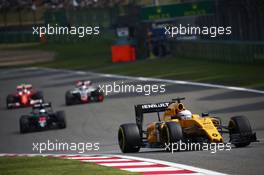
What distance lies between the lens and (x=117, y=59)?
6312cm

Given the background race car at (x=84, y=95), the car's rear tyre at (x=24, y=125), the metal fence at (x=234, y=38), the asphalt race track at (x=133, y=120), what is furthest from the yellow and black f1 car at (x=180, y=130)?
the metal fence at (x=234, y=38)

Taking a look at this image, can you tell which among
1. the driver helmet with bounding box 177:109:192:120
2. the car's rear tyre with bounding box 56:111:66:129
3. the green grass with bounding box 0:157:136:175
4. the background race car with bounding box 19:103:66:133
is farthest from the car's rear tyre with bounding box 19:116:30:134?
the green grass with bounding box 0:157:136:175

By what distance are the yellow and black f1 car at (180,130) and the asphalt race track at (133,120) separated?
295mm

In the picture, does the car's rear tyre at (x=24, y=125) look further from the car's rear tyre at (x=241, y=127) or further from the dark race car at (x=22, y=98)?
the car's rear tyre at (x=241, y=127)

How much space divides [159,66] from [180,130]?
35374mm

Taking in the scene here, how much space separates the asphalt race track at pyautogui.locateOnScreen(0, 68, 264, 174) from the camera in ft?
54.4

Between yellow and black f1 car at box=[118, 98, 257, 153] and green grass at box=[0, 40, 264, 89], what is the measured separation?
16.5 meters

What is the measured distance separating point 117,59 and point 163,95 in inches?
1034

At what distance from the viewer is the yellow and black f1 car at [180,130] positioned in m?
19.2

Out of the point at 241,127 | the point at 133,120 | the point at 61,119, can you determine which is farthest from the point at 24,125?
the point at 241,127

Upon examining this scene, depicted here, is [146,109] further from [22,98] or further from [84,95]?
[22,98]

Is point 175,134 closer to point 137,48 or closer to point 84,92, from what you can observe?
point 84,92

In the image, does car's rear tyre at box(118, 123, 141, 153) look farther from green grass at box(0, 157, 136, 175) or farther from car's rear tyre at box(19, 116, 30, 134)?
car's rear tyre at box(19, 116, 30, 134)

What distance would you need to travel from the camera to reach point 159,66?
54.3m
